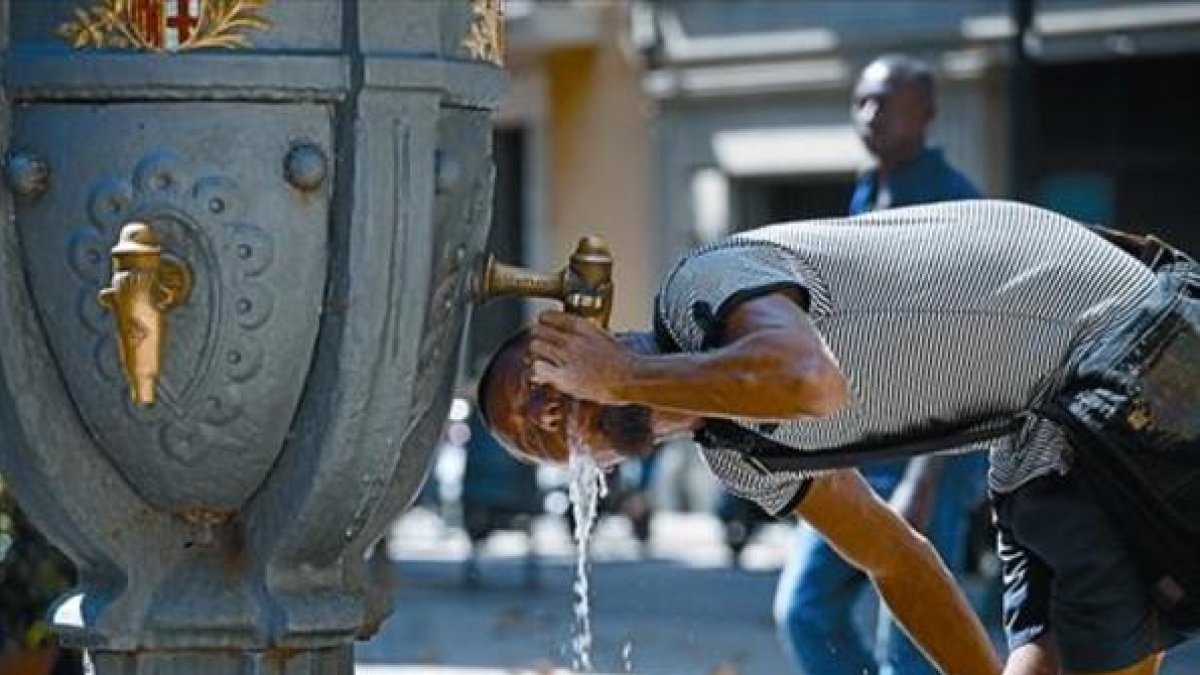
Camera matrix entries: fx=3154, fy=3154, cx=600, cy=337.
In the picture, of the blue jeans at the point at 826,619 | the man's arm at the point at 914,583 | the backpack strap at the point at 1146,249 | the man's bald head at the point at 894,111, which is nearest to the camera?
the backpack strap at the point at 1146,249

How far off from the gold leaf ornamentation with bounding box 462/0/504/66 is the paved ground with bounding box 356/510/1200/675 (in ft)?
13.4

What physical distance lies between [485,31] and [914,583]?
117cm

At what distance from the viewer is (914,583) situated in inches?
195

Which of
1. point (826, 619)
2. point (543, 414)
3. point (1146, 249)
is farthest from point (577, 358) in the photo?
point (826, 619)

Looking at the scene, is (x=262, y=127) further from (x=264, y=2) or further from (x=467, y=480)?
(x=467, y=480)

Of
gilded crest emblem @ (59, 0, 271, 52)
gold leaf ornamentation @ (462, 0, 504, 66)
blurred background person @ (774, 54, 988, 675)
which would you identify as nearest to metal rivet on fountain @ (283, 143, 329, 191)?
gilded crest emblem @ (59, 0, 271, 52)

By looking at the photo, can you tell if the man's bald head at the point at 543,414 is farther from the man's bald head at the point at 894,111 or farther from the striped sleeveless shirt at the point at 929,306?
the man's bald head at the point at 894,111

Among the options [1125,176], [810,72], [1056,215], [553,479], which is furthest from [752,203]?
[1056,215]

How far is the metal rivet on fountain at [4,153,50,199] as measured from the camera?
413 cm

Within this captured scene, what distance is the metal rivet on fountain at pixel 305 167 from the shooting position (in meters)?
4.12

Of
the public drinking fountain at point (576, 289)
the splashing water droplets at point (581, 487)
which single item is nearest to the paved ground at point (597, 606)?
the splashing water droplets at point (581, 487)

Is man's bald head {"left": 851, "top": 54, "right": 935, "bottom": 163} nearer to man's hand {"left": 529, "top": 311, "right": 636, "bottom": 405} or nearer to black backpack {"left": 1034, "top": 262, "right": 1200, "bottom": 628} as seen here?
black backpack {"left": 1034, "top": 262, "right": 1200, "bottom": 628}

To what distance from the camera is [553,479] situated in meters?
15.7

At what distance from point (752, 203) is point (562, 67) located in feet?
6.93
